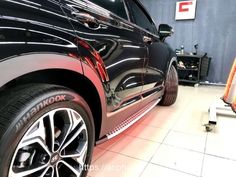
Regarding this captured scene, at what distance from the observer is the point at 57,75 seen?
0.96 meters

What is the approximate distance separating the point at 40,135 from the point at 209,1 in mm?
5091

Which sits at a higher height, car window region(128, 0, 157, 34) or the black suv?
car window region(128, 0, 157, 34)

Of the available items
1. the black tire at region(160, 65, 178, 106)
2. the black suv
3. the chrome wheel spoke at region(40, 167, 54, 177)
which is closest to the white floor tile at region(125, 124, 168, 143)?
the black suv

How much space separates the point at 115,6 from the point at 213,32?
4073mm

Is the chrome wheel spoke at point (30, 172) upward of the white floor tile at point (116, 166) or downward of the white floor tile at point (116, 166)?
upward

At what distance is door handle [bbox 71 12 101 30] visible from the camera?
0.94 metres

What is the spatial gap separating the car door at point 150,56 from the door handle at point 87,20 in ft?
2.20

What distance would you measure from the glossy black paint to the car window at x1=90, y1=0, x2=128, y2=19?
0.05 metres

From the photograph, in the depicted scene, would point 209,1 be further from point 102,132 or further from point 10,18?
point 10,18

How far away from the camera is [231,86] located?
2.07 metres

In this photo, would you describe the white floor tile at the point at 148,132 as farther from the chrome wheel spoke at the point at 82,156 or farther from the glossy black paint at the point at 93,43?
the chrome wheel spoke at the point at 82,156

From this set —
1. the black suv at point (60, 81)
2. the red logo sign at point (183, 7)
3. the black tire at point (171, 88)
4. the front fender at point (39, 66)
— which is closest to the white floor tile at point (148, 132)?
the black suv at point (60, 81)

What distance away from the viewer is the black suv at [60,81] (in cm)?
67

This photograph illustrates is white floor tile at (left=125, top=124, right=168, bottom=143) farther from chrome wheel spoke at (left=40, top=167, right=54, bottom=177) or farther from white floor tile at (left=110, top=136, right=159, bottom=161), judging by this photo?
chrome wheel spoke at (left=40, top=167, right=54, bottom=177)
